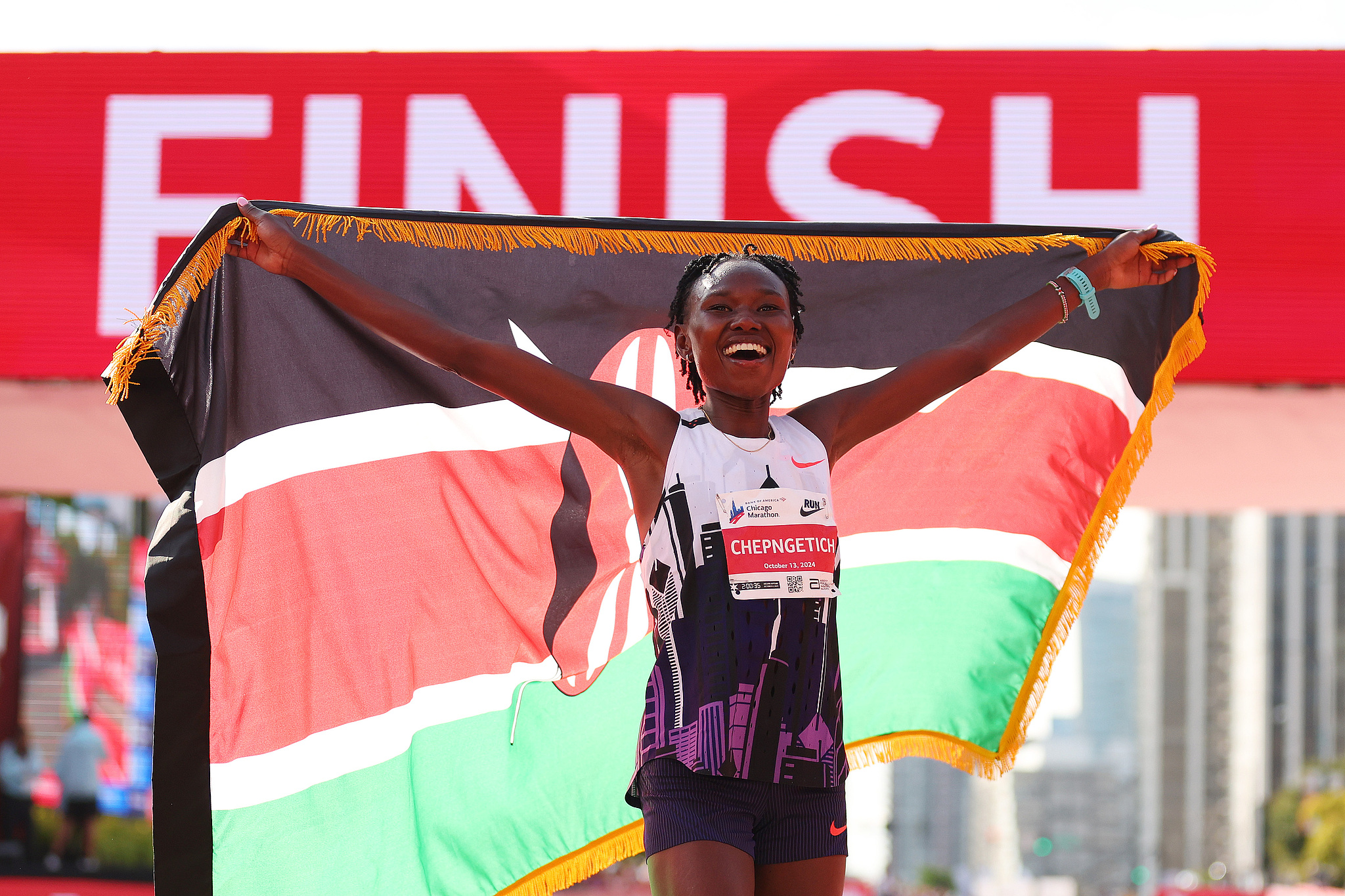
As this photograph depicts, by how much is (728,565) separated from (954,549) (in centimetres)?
158

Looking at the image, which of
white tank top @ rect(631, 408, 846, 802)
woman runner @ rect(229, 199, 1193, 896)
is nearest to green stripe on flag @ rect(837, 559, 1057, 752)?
woman runner @ rect(229, 199, 1193, 896)

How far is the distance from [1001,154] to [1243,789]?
74.7 metres

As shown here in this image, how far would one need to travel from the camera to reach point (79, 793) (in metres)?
10.8

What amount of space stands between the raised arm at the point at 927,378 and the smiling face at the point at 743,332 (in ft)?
0.65

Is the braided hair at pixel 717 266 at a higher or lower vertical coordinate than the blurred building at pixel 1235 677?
higher

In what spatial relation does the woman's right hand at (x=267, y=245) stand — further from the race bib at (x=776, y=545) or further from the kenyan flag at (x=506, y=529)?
the race bib at (x=776, y=545)

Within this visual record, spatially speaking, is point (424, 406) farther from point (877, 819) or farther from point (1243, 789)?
point (877, 819)

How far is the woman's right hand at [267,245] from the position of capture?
293cm

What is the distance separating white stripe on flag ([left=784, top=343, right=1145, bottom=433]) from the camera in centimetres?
386

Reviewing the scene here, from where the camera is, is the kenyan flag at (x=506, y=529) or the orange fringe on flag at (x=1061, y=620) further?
the orange fringe on flag at (x=1061, y=620)

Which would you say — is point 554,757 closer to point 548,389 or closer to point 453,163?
point 548,389

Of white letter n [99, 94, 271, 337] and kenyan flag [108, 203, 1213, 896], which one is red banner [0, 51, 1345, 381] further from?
kenyan flag [108, 203, 1213, 896]

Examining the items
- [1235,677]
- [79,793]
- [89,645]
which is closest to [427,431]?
[79,793]

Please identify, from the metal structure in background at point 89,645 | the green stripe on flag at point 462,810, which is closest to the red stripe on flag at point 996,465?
the green stripe on flag at point 462,810
